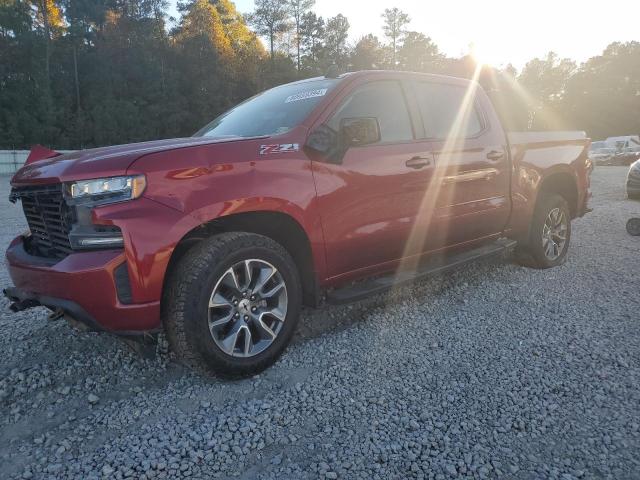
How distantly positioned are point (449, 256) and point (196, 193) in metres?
2.51

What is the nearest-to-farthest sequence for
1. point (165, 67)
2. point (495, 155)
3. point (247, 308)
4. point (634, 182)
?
point (247, 308) → point (495, 155) → point (634, 182) → point (165, 67)

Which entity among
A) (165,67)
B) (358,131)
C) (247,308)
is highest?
(165,67)

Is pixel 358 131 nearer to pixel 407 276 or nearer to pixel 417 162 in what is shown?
pixel 417 162

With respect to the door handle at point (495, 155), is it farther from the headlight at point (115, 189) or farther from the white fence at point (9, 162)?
the white fence at point (9, 162)

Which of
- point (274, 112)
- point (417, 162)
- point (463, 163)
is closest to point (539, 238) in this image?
point (463, 163)

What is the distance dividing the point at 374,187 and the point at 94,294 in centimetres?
196

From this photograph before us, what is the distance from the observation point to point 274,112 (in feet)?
11.9

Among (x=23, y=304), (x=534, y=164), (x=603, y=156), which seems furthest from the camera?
(x=603, y=156)

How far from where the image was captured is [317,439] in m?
2.36

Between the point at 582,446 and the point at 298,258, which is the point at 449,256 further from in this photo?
the point at 582,446

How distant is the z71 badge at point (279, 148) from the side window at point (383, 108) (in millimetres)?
506

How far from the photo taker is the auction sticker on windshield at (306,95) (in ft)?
11.5

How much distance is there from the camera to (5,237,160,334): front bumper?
8.14 ft

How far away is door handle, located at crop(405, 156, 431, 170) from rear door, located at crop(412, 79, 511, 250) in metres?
0.13
